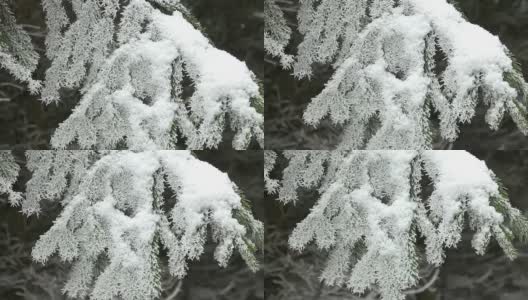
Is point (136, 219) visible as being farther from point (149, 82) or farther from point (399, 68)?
point (399, 68)

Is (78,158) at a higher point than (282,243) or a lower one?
higher

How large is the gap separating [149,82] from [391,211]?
91cm

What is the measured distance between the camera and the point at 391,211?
7.14 ft

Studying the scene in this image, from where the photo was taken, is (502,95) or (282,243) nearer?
(502,95)

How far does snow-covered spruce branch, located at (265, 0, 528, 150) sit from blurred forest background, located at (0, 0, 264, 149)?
0.07 meters

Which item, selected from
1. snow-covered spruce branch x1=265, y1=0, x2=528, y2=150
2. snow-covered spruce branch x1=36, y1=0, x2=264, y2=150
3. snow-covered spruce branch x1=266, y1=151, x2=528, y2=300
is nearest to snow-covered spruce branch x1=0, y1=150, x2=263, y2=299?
snow-covered spruce branch x1=36, y1=0, x2=264, y2=150

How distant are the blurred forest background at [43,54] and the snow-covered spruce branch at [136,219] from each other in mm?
136

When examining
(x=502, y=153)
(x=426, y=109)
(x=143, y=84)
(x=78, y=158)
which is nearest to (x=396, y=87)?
(x=426, y=109)

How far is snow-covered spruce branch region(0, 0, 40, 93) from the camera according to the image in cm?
223

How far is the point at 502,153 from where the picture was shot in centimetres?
226

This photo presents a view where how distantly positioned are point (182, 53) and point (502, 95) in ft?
3.47

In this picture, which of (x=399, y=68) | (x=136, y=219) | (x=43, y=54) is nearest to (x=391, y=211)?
(x=399, y=68)

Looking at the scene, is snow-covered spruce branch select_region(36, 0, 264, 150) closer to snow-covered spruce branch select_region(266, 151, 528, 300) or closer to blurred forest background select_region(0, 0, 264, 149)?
blurred forest background select_region(0, 0, 264, 149)

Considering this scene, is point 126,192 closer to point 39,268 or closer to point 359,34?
point 39,268
